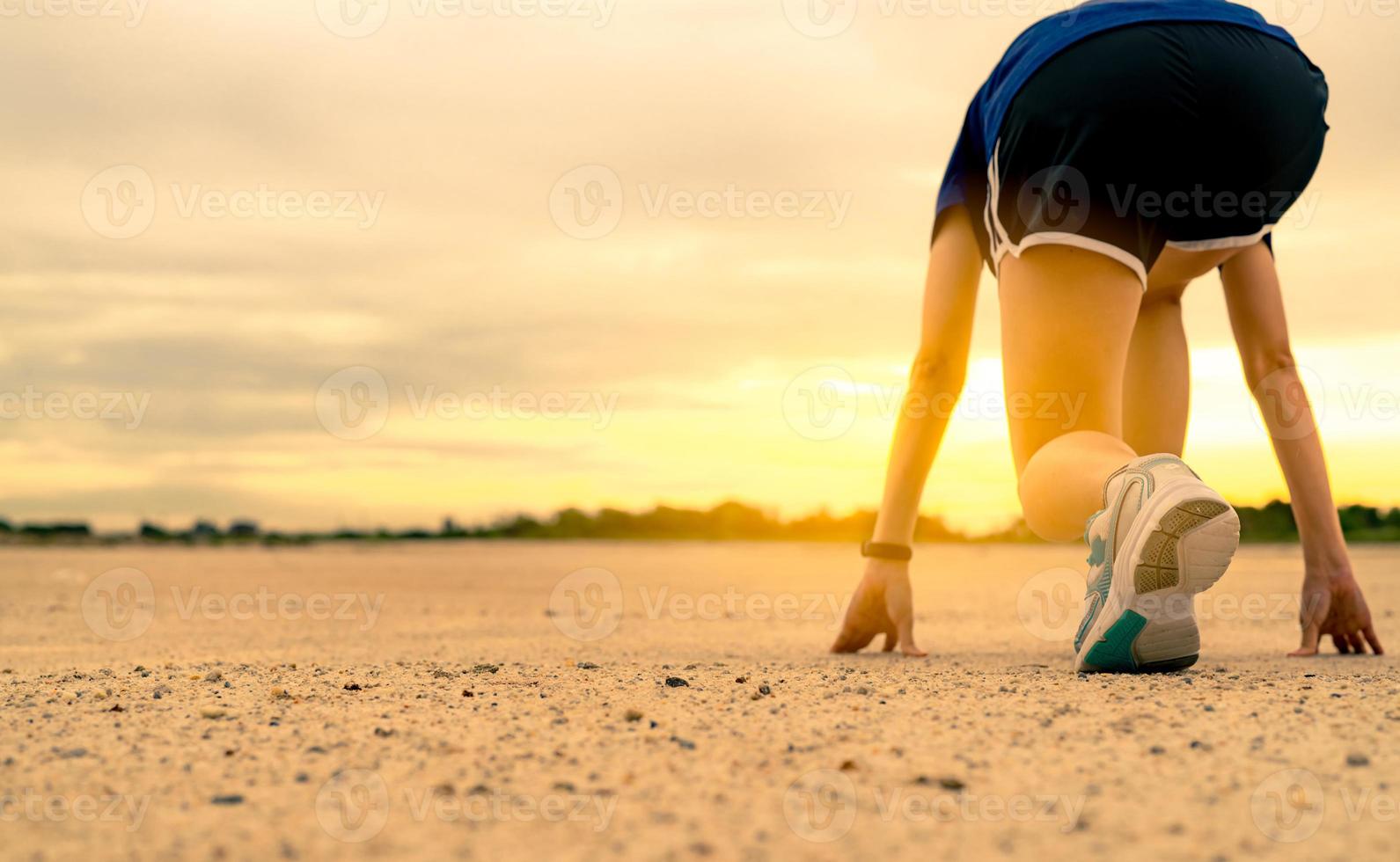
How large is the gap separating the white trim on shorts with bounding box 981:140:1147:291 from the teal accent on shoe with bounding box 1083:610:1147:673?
2.42 feet

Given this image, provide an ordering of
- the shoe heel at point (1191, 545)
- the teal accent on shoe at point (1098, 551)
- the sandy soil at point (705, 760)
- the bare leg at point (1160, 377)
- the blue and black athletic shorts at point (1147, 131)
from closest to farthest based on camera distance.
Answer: the sandy soil at point (705, 760), the shoe heel at point (1191, 545), the teal accent on shoe at point (1098, 551), the blue and black athletic shorts at point (1147, 131), the bare leg at point (1160, 377)

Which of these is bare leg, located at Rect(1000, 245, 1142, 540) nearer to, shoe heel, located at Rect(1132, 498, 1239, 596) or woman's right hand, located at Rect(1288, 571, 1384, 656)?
shoe heel, located at Rect(1132, 498, 1239, 596)

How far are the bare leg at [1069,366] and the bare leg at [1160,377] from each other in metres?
1.05

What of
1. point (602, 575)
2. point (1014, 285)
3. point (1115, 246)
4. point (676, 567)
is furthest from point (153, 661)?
point (676, 567)

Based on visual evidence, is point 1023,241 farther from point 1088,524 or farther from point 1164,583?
point 1164,583

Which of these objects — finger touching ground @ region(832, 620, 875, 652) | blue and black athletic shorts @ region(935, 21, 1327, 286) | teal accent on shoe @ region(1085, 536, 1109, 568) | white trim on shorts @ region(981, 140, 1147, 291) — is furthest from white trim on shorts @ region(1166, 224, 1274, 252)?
finger touching ground @ region(832, 620, 875, 652)

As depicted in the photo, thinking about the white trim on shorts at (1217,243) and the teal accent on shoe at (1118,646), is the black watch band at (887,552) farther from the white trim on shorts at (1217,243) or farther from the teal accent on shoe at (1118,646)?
the white trim on shorts at (1217,243)

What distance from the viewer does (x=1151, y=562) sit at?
208 centimetres

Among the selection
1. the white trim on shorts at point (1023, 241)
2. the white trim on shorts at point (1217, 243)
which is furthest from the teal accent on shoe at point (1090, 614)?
the white trim on shorts at point (1217, 243)

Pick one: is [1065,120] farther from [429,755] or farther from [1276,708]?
[429,755]

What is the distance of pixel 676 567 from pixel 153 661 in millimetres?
11738

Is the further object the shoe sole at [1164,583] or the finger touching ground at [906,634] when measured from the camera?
the finger touching ground at [906,634]

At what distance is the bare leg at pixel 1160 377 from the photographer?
3.34 metres

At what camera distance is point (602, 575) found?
44.7 feet
